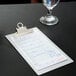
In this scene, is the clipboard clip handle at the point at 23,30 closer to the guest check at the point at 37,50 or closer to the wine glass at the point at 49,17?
the guest check at the point at 37,50

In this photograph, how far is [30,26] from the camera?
4.02 ft

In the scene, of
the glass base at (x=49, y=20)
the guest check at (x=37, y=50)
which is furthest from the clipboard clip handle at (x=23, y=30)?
the glass base at (x=49, y=20)

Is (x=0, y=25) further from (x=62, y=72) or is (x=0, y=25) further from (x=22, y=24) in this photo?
(x=62, y=72)

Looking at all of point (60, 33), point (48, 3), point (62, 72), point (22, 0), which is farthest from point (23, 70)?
point (22, 0)

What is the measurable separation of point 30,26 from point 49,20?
0.38 feet

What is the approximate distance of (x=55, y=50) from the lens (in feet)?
3.44

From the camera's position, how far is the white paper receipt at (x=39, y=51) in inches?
37.7

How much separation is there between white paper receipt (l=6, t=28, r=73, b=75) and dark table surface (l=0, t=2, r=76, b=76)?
2 cm

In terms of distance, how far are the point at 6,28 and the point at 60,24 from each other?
289 millimetres

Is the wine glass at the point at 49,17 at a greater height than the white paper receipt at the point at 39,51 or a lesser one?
greater

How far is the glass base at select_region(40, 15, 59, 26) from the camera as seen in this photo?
4.11 ft

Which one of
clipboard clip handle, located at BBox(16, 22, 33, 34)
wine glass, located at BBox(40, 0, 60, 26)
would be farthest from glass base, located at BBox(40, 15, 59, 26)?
clipboard clip handle, located at BBox(16, 22, 33, 34)

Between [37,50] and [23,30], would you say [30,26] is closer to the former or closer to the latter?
[23,30]

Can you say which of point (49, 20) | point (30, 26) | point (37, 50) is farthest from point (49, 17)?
point (37, 50)
